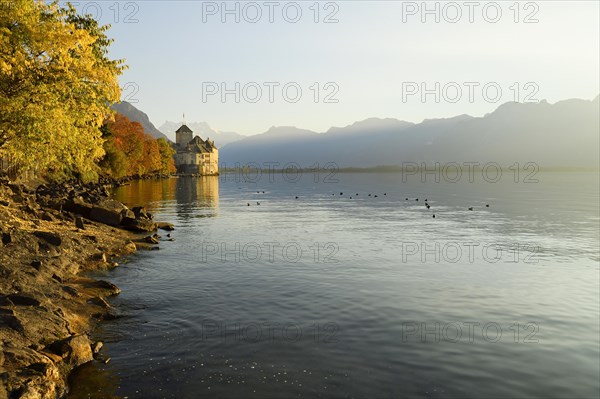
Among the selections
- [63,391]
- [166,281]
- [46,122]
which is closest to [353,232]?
[166,281]

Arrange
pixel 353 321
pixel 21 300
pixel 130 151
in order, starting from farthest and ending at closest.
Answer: pixel 130 151 < pixel 353 321 < pixel 21 300

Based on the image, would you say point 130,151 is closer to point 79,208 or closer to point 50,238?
point 79,208

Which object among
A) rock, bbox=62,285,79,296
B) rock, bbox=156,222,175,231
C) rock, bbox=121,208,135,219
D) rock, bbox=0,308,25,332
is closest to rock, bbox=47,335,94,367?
rock, bbox=0,308,25,332

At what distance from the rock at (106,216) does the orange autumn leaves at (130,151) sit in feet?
161

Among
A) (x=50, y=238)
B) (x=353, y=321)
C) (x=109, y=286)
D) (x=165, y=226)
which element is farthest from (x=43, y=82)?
(x=353, y=321)

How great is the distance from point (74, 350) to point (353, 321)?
9803 millimetres

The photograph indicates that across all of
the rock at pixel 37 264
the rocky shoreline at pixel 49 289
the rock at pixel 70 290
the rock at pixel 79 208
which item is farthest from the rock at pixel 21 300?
the rock at pixel 79 208

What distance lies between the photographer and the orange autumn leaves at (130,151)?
362 ft

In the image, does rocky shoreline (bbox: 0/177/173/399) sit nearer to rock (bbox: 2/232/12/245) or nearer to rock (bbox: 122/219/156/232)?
rock (bbox: 2/232/12/245)

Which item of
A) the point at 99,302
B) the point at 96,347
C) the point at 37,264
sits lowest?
the point at 96,347

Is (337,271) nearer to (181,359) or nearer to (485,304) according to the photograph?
(485,304)

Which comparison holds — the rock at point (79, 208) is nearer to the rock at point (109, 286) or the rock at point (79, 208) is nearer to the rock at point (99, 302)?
the rock at point (109, 286)

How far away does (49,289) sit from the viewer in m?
19.5

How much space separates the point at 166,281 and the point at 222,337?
873cm
